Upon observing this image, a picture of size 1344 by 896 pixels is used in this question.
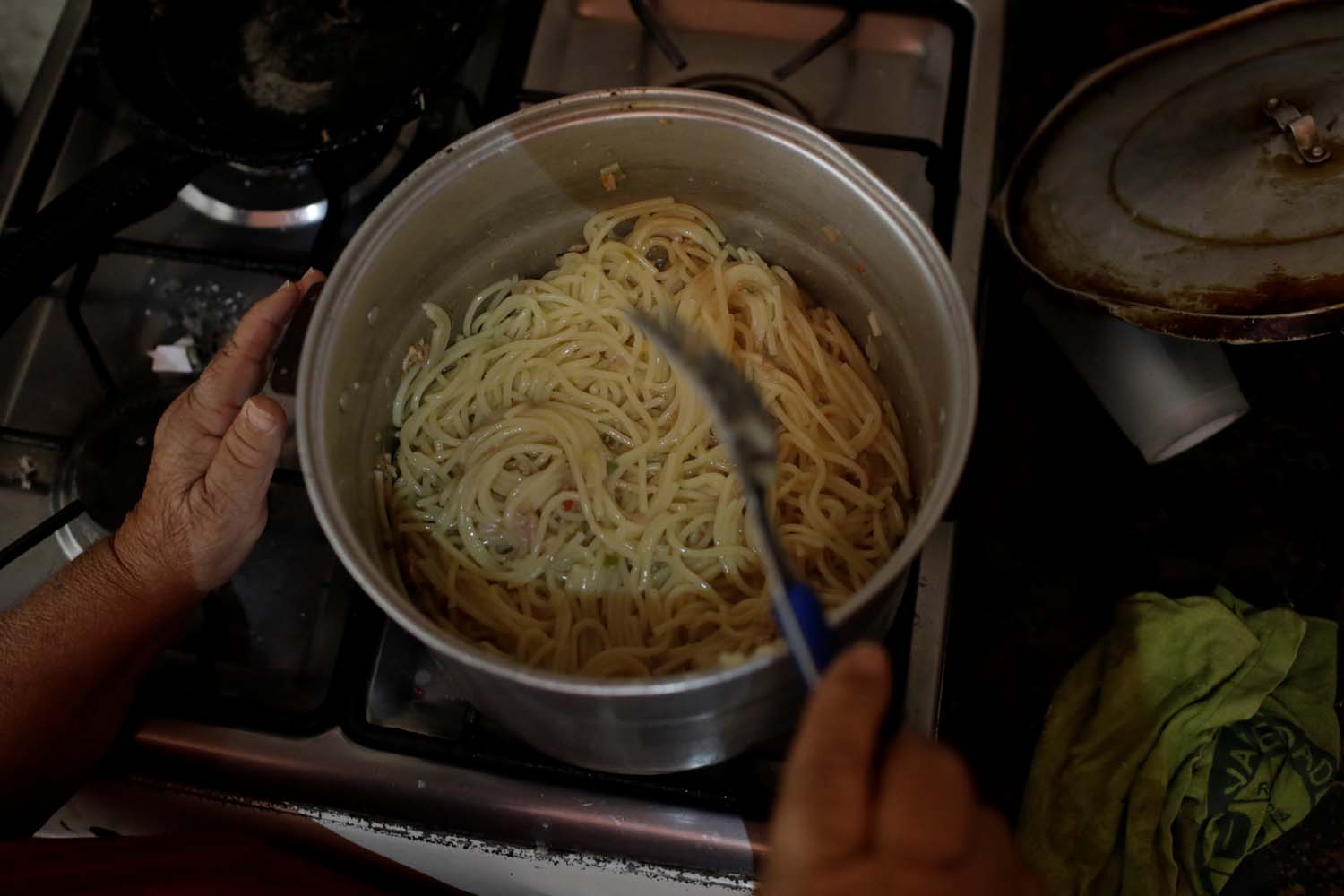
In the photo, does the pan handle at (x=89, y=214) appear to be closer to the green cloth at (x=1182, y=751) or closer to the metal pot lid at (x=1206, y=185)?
the metal pot lid at (x=1206, y=185)

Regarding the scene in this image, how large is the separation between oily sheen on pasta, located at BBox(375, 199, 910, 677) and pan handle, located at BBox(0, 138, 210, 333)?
0.49 metres

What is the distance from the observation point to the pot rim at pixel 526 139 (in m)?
1.16

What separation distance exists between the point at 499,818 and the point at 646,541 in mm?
493

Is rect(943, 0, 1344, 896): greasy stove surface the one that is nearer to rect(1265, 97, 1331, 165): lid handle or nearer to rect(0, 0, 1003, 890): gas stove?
rect(0, 0, 1003, 890): gas stove

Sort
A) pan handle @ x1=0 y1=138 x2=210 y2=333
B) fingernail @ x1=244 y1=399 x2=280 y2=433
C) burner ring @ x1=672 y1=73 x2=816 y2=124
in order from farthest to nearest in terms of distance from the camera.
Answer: burner ring @ x1=672 y1=73 x2=816 y2=124 < pan handle @ x1=0 y1=138 x2=210 y2=333 < fingernail @ x1=244 y1=399 x2=280 y2=433

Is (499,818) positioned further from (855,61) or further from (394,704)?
(855,61)

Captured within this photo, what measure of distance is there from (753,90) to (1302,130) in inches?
37.3

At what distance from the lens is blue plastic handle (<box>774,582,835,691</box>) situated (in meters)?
1.00

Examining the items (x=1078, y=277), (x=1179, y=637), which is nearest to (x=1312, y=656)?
(x=1179, y=637)

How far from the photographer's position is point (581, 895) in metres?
1.75

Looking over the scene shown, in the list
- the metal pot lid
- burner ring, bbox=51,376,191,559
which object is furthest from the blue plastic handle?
burner ring, bbox=51,376,191,559

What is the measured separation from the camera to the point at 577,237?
190cm

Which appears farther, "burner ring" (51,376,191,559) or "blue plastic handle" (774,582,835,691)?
"burner ring" (51,376,191,559)

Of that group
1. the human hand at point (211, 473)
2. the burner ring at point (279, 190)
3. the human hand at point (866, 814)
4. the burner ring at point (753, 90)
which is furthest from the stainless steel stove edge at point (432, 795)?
the burner ring at point (753, 90)
